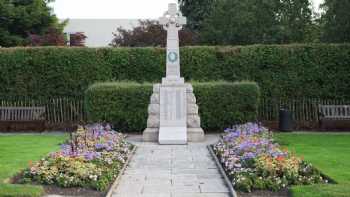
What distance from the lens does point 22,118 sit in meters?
19.6

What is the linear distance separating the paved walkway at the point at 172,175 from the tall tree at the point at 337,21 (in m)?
11.1

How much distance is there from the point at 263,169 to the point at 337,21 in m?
15.1

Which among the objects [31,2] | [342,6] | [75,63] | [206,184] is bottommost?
[206,184]

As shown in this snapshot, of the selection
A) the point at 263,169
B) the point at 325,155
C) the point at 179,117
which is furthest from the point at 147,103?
the point at 263,169

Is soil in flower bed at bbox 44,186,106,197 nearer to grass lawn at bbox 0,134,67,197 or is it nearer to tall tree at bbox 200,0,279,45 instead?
grass lawn at bbox 0,134,67,197

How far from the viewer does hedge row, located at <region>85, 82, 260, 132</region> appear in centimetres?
1830

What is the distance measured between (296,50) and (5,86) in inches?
453

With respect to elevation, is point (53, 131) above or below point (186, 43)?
below

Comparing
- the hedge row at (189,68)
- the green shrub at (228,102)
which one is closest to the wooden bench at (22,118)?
the hedge row at (189,68)

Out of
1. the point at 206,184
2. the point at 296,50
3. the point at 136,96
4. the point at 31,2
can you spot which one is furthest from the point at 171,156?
the point at 31,2

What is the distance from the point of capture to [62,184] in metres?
8.81

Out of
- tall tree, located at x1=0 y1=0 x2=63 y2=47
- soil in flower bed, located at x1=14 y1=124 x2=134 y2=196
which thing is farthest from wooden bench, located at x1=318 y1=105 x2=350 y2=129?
tall tree, located at x1=0 y1=0 x2=63 y2=47

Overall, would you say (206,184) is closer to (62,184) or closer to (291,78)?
(62,184)

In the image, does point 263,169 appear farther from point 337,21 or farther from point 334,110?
point 337,21
